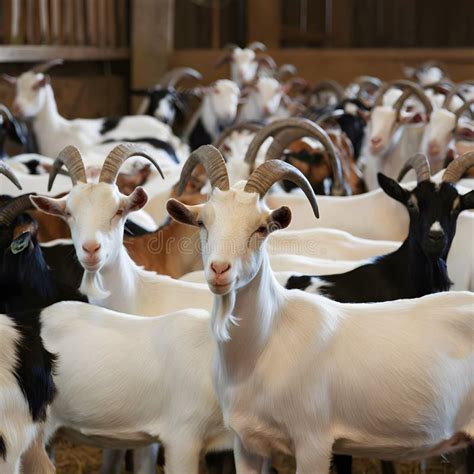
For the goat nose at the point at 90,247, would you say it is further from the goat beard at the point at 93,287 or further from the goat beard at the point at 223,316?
the goat beard at the point at 223,316

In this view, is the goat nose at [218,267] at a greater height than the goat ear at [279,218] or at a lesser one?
lesser

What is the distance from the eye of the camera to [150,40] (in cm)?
1334

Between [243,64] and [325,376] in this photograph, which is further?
[243,64]

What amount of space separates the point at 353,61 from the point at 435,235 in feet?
31.9

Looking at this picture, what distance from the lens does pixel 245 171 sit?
19.5 ft

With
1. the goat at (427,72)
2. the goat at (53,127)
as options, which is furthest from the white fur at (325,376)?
the goat at (427,72)

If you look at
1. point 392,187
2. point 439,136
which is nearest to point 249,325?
point 392,187

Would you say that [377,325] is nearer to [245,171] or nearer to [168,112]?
[245,171]

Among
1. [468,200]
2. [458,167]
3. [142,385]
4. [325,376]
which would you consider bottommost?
[142,385]

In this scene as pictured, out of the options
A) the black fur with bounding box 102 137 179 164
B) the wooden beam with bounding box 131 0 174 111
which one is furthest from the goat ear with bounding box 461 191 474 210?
the wooden beam with bounding box 131 0 174 111

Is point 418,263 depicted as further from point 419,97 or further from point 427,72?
point 427,72

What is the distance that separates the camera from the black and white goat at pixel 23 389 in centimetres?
322

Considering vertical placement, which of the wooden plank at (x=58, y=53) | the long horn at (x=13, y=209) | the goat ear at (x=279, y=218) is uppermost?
the wooden plank at (x=58, y=53)

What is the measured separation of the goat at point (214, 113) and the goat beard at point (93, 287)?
675 centimetres
